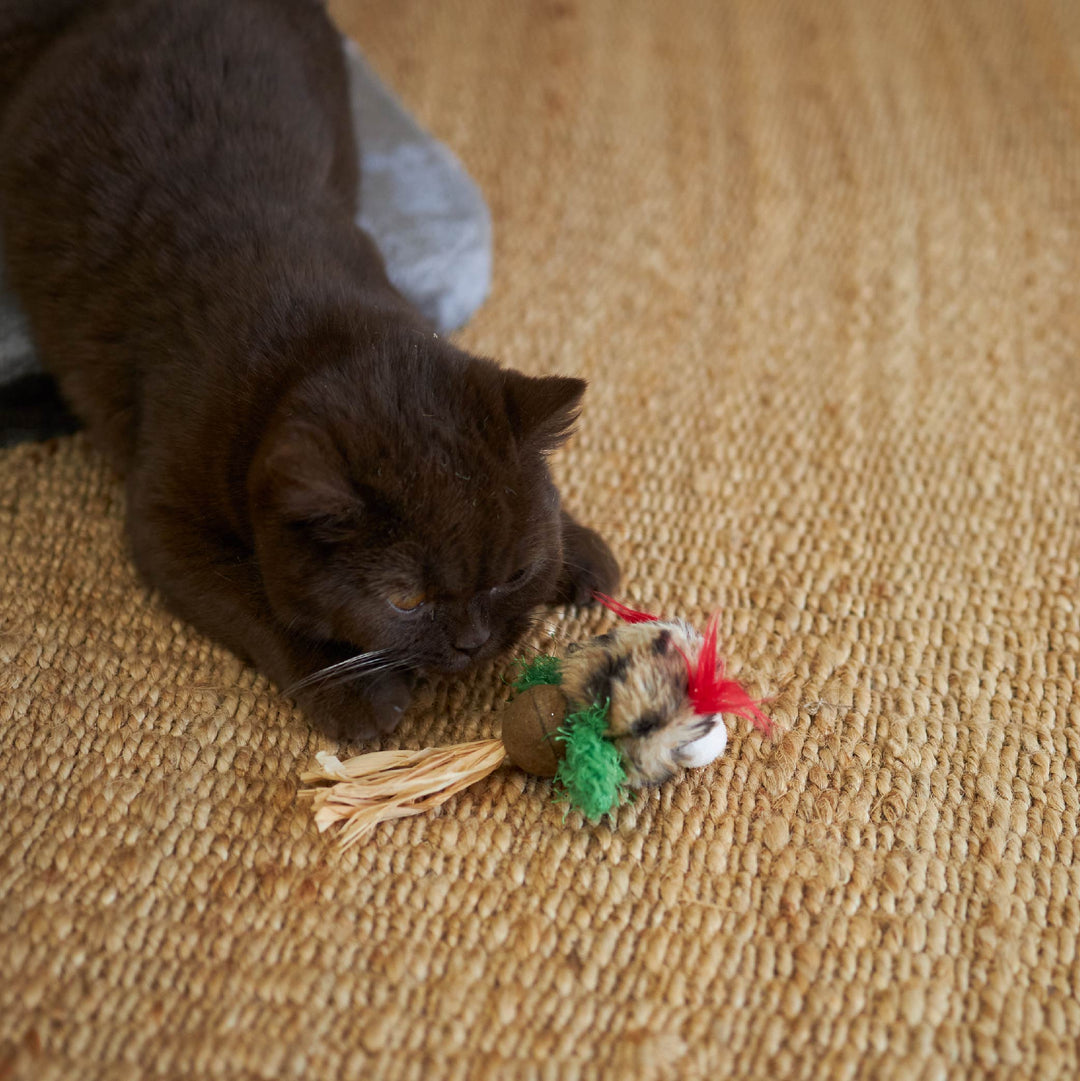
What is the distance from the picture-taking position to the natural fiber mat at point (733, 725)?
2.90 feet

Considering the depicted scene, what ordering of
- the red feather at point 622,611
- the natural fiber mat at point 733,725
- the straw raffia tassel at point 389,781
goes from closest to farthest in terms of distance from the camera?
the natural fiber mat at point 733,725 < the straw raffia tassel at point 389,781 < the red feather at point 622,611

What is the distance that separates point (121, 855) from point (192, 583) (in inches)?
11.7

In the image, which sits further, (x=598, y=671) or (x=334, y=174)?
(x=334, y=174)

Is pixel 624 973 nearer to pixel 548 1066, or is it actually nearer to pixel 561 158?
pixel 548 1066

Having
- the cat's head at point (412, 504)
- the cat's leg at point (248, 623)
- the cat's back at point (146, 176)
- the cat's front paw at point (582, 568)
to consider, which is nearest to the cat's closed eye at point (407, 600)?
the cat's head at point (412, 504)

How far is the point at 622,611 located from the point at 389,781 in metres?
0.32

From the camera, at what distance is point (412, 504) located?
96 cm

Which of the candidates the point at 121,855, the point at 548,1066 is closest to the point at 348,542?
the point at 121,855

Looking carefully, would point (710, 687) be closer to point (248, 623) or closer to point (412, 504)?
point (412, 504)

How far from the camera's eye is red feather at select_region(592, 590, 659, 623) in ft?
3.79

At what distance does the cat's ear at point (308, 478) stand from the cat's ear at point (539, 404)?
0.19 meters

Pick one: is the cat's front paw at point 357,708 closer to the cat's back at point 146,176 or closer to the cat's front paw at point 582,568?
the cat's front paw at point 582,568

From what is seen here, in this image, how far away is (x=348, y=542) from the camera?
966 millimetres

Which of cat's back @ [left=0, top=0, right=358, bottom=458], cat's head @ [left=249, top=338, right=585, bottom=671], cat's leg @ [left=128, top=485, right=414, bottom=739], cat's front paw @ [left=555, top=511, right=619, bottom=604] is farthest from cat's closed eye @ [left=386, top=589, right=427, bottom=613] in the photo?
cat's back @ [left=0, top=0, right=358, bottom=458]
